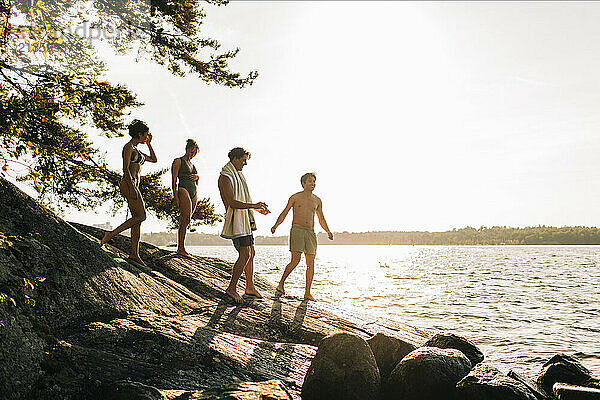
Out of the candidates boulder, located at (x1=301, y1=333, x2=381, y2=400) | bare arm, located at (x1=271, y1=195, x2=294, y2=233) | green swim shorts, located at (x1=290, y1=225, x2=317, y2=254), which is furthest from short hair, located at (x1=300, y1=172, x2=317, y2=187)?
boulder, located at (x1=301, y1=333, x2=381, y2=400)

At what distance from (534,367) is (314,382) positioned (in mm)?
6144

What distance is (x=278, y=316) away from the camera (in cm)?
730

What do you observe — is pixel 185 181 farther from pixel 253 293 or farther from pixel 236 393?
pixel 236 393

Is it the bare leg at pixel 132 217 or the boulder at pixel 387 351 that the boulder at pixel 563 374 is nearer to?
the boulder at pixel 387 351

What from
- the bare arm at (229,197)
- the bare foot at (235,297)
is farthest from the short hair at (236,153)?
the bare foot at (235,297)

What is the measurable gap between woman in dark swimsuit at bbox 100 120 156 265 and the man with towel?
60.7 inches

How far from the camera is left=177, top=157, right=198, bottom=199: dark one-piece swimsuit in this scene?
354 inches

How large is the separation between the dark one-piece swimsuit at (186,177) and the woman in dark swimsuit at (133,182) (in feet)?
4.00

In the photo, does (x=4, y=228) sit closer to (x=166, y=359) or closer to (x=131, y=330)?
(x=131, y=330)

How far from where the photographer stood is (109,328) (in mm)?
4871

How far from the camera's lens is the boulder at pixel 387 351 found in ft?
20.1

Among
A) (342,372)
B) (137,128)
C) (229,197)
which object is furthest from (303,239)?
(342,372)

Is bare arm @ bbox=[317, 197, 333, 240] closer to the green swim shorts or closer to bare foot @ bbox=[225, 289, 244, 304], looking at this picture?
the green swim shorts

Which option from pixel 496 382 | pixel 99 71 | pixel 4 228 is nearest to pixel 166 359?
pixel 4 228
